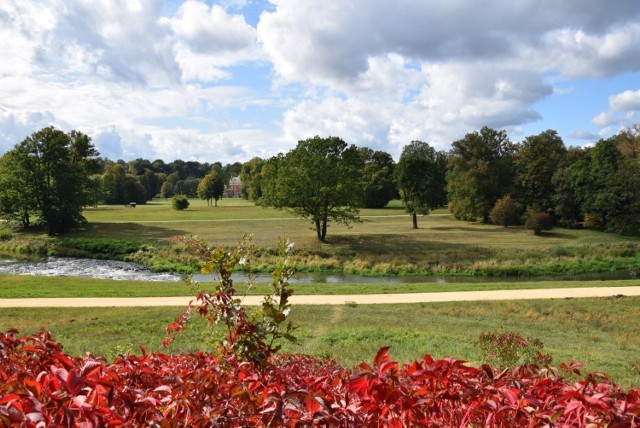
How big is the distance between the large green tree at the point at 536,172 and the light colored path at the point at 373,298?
116 ft

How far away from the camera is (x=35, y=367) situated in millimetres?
2975

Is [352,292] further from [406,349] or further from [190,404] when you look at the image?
[190,404]

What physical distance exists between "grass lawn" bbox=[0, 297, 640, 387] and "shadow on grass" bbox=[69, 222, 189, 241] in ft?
98.3

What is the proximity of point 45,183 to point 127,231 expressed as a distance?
8.17 metres

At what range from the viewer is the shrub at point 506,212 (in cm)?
5306

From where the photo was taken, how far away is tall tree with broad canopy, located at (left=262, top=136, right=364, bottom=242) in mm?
37938

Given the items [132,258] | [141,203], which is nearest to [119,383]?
[132,258]

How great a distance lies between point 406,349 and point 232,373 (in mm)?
7646

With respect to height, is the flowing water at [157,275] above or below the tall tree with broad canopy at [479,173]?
below

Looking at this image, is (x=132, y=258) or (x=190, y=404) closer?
(x=190, y=404)

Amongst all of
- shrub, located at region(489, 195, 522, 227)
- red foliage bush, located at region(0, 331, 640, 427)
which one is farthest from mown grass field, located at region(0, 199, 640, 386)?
shrub, located at region(489, 195, 522, 227)

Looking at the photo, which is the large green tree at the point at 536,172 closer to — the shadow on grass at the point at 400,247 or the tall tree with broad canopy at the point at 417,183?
the tall tree with broad canopy at the point at 417,183

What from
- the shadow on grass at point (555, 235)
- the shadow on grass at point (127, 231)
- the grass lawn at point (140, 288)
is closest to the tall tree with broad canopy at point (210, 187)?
the shadow on grass at point (127, 231)

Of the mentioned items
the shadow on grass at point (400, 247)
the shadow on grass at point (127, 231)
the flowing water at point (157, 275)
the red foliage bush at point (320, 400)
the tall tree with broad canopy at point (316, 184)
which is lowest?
the flowing water at point (157, 275)
